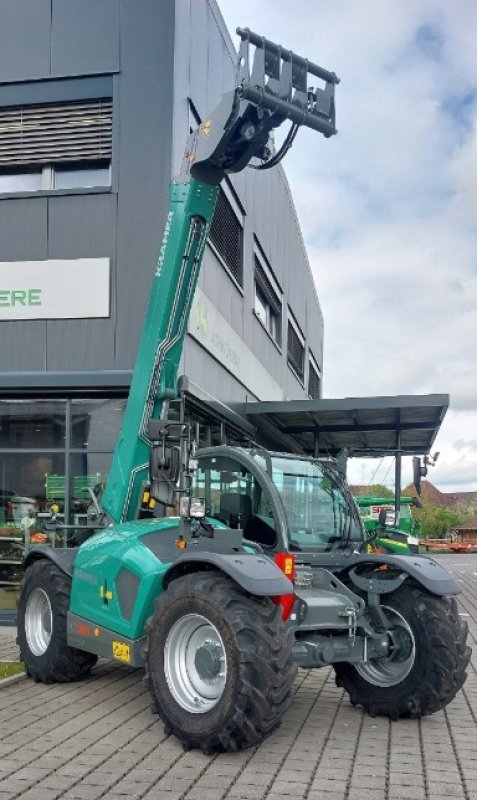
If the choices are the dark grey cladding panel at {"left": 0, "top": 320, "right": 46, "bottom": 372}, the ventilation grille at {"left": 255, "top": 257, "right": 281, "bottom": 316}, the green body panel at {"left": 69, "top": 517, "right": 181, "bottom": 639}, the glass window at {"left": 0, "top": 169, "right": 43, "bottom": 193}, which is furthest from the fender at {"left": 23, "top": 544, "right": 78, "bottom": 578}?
the ventilation grille at {"left": 255, "top": 257, "right": 281, "bottom": 316}

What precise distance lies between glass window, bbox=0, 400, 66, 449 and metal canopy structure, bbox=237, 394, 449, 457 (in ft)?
14.5

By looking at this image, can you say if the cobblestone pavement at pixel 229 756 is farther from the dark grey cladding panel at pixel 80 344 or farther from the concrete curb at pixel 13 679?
the dark grey cladding panel at pixel 80 344

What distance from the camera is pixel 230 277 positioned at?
15.8m

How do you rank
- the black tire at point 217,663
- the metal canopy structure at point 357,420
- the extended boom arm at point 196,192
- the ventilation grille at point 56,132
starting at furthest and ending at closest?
the metal canopy structure at point 357,420 → the ventilation grille at point 56,132 → the extended boom arm at point 196,192 → the black tire at point 217,663

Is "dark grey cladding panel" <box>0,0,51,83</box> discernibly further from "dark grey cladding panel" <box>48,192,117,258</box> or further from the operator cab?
the operator cab

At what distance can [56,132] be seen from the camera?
41.6 ft

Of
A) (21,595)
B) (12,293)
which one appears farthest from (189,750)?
(12,293)

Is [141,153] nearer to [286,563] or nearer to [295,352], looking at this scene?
[286,563]

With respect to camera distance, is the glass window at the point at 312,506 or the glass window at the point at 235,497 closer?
the glass window at the point at 235,497

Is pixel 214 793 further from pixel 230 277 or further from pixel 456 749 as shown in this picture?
pixel 230 277

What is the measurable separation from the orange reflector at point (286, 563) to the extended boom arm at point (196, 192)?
212 cm

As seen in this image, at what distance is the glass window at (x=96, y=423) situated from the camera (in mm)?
12055

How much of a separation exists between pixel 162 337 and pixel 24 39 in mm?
6451

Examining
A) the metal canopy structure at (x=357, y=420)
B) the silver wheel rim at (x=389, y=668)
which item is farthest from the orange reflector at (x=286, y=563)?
the metal canopy structure at (x=357, y=420)
